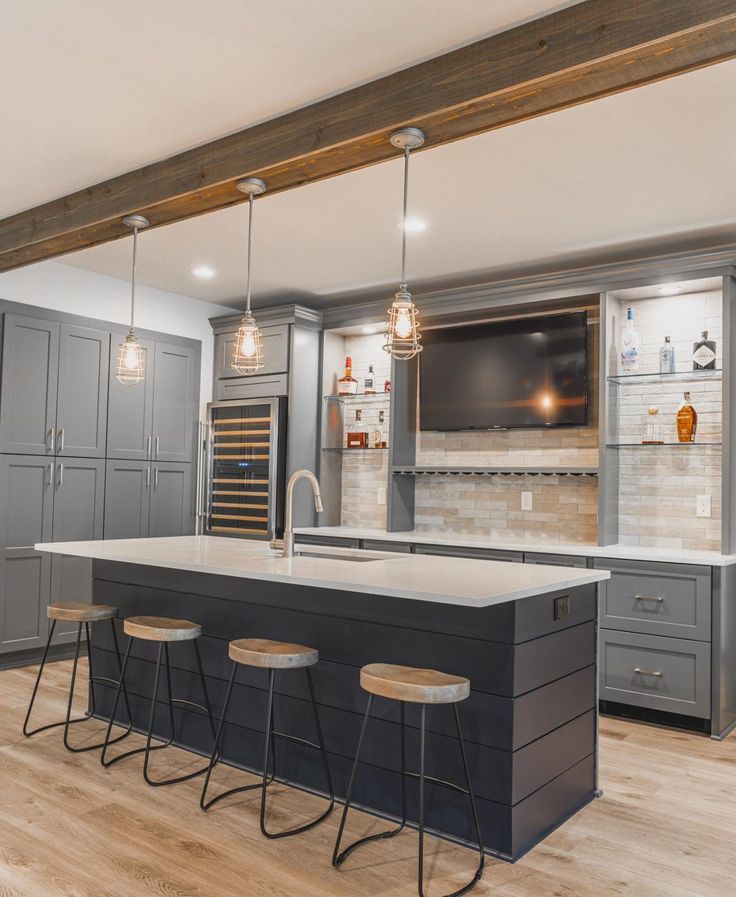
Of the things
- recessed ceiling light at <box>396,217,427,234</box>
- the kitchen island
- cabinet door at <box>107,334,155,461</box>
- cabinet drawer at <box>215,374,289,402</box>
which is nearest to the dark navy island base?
the kitchen island

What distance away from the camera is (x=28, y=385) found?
5.00 m

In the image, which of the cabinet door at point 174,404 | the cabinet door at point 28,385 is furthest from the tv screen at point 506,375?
the cabinet door at point 28,385

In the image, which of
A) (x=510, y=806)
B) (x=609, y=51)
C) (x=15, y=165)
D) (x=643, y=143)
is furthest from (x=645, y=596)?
(x=15, y=165)

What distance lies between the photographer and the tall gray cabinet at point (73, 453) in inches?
193

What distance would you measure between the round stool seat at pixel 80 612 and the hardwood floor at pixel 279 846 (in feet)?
1.94

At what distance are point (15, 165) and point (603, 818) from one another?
12.3ft

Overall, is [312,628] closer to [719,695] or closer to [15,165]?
[719,695]

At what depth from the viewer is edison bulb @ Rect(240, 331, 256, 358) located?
3391mm

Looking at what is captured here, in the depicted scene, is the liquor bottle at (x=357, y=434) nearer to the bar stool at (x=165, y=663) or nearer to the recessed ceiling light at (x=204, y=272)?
the recessed ceiling light at (x=204, y=272)

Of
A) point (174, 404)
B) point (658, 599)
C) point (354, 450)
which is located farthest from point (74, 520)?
point (658, 599)

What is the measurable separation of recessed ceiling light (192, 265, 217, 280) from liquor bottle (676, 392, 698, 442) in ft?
10.3

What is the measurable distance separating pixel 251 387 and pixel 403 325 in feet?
10.6

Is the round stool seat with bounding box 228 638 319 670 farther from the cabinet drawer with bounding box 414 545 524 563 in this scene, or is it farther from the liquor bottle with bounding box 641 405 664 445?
the liquor bottle with bounding box 641 405 664 445

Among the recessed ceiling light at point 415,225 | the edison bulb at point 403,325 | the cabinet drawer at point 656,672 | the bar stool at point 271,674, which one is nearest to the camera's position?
the bar stool at point 271,674
